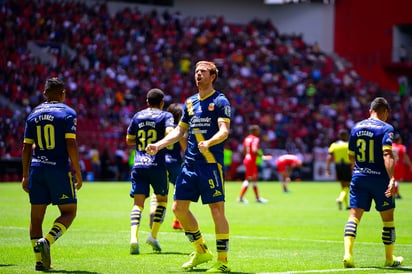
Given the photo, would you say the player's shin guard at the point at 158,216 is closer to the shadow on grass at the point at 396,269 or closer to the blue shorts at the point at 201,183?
the blue shorts at the point at 201,183

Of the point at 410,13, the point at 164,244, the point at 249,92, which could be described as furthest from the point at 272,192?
the point at 410,13

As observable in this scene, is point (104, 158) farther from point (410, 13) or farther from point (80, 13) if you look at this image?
point (410, 13)

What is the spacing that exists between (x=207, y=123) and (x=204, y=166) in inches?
21.9

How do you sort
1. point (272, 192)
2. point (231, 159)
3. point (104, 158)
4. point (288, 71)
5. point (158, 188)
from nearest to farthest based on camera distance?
point (158, 188) → point (272, 192) → point (104, 158) → point (231, 159) → point (288, 71)

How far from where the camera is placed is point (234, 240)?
15680mm

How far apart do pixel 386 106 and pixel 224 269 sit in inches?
133

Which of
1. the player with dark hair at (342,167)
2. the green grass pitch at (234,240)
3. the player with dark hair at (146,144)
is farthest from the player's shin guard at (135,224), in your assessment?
the player with dark hair at (342,167)

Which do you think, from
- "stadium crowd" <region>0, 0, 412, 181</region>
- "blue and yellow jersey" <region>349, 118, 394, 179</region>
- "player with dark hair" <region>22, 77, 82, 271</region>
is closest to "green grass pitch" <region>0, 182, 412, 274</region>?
"player with dark hair" <region>22, 77, 82, 271</region>

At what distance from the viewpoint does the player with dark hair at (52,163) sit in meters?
11.0

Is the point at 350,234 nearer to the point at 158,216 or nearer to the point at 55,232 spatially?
the point at 158,216

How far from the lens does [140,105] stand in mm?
44094

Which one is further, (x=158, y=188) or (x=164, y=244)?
(x=164, y=244)

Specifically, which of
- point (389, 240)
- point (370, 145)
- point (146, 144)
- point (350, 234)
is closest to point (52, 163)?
point (146, 144)

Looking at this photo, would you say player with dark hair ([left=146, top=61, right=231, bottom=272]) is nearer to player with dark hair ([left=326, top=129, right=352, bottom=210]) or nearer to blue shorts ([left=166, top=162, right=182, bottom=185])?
blue shorts ([left=166, top=162, right=182, bottom=185])
